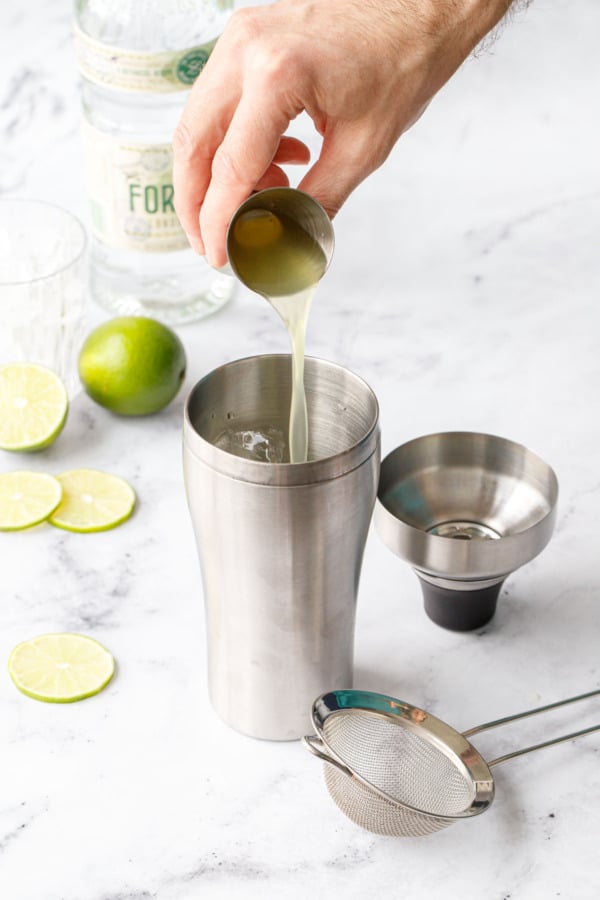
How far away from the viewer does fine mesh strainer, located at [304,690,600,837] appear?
1053 mm

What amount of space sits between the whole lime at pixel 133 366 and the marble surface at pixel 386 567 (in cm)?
4

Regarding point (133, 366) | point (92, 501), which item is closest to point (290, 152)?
point (133, 366)

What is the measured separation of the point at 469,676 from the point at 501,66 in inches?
47.5

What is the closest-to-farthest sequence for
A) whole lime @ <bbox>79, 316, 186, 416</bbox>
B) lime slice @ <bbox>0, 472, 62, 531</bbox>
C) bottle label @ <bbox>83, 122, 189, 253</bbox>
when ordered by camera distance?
1. lime slice @ <bbox>0, 472, 62, 531</bbox>
2. whole lime @ <bbox>79, 316, 186, 416</bbox>
3. bottle label @ <bbox>83, 122, 189, 253</bbox>

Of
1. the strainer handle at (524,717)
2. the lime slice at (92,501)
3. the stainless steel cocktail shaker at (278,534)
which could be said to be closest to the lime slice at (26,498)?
the lime slice at (92,501)

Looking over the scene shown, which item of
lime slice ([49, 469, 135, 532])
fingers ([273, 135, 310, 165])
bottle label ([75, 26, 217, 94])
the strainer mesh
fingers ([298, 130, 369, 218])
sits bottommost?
lime slice ([49, 469, 135, 532])

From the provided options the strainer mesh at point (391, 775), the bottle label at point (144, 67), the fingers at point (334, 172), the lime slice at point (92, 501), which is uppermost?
the fingers at point (334, 172)

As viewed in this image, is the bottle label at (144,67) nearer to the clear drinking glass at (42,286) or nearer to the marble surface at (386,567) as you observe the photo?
the clear drinking glass at (42,286)

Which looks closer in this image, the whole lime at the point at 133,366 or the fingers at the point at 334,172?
the fingers at the point at 334,172

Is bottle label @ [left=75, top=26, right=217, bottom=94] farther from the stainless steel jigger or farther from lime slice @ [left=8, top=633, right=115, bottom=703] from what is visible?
lime slice @ [left=8, top=633, right=115, bottom=703]

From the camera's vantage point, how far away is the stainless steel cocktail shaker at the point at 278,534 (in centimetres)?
101

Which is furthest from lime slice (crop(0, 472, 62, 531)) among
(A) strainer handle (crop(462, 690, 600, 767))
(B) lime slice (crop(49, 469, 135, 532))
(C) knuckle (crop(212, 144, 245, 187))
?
(A) strainer handle (crop(462, 690, 600, 767))

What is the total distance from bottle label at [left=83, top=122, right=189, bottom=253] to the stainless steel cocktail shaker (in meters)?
0.59

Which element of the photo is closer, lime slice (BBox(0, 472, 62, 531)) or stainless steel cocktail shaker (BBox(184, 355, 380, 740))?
stainless steel cocktail shaker (BBox(184, 355, 380, 740))
